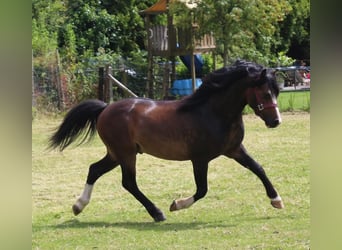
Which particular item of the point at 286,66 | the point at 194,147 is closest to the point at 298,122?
the point at 286,66

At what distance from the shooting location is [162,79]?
3.71 metres

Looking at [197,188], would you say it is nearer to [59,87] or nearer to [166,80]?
[166,80]

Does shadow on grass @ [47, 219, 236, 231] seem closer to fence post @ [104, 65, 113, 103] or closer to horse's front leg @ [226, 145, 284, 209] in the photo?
horse's front leg @ [226, 145, 284, 209]

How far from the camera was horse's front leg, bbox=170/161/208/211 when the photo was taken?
273cm

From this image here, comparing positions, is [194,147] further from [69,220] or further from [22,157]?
[22,157]

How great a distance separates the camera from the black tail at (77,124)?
2838 mm

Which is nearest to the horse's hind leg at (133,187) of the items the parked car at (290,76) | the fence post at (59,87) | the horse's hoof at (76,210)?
the horse's hoof at (76,210)

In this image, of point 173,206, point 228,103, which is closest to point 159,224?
point 173,206

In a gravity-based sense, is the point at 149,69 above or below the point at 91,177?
above

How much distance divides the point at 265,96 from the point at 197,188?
0.60 meters

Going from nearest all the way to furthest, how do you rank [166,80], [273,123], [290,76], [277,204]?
[273,123] < [277,204] < [290,76] < [166,80]

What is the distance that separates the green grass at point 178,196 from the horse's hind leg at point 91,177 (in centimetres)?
8

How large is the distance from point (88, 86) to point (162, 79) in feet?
1.73

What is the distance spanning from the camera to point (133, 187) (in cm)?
285
